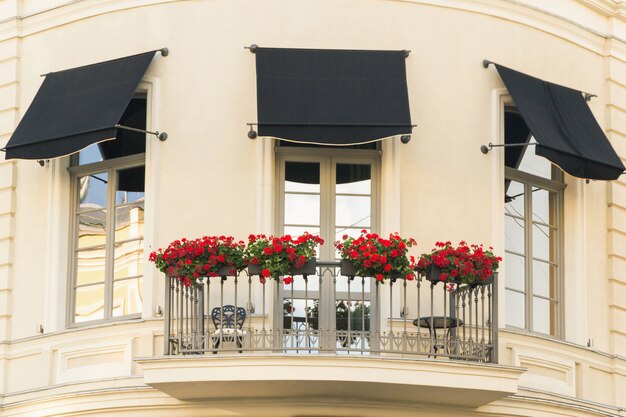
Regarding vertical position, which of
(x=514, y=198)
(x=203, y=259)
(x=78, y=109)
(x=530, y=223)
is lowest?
(x=203, y=259)

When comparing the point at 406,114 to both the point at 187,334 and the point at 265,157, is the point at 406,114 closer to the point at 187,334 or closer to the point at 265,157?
the point at 265,157

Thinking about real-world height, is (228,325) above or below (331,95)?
below

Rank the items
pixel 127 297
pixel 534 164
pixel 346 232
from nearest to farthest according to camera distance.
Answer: pixel 346 232 < pixel 127 297 < pixel 534 164

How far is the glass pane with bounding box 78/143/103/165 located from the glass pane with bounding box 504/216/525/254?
15.6 ft

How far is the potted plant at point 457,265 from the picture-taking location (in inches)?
782

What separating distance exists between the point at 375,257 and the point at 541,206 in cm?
379

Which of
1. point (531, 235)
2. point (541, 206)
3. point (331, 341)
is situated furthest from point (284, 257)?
point (541, 206)

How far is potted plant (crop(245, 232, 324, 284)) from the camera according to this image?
19453 mm

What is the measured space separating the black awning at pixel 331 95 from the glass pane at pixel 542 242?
2718 mm

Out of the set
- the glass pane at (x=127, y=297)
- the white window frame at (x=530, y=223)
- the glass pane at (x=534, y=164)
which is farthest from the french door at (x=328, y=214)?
the glass pane at (x=534, y=164)

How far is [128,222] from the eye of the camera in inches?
857

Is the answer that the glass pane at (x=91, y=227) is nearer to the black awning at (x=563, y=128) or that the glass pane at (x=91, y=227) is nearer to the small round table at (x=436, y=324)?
the small round table at (x=436, y=324)

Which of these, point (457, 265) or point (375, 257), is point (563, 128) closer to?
point (457, 265)

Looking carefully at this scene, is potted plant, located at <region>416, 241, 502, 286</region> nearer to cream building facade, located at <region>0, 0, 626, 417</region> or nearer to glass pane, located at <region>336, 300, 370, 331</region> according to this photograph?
cream building facade, located at <region>0, 0, 626, 417</region>
